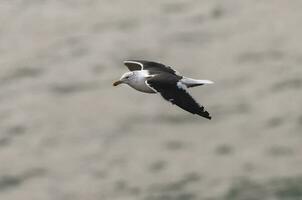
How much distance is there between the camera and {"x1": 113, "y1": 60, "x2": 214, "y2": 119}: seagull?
825 inches

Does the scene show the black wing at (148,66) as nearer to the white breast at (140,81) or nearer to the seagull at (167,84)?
the seagull at (167,84)

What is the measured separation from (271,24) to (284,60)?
9.00ft

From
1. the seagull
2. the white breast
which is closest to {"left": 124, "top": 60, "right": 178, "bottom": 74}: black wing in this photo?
the seagull

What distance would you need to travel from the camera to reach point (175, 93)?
69.8ft

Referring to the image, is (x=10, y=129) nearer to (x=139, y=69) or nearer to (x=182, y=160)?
(x=182, y=160)

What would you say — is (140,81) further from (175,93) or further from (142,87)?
(175,93)

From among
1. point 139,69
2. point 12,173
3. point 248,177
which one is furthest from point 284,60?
point 139,69

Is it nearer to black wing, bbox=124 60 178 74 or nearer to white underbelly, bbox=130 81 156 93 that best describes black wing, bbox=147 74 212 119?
white underbelly, bbox=130 81 156 93

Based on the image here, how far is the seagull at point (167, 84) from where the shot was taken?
68.7 ft

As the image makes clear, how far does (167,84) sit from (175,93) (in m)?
0.30

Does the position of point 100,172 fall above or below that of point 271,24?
below

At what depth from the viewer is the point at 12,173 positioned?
235ft

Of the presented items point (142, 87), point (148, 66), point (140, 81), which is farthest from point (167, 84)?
point (148, 66)

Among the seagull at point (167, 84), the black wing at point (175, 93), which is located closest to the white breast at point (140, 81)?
the seagull at point (167, 84)
